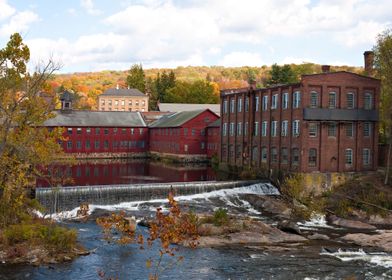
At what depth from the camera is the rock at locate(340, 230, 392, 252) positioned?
2596cm

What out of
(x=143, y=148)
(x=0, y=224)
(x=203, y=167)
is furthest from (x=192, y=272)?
(x=143, y=148)

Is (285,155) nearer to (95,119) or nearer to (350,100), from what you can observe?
(350,100)

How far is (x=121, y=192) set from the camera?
35.8 metres

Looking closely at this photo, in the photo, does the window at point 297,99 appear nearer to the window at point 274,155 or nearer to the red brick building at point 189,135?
the window at point 274,155

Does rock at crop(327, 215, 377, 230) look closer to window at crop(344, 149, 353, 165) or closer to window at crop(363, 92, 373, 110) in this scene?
window at crop(344, 149, 353, 165)

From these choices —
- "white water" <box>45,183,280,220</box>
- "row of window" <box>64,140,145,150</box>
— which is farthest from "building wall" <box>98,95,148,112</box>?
"white water" <box>45,183,280,220</box>

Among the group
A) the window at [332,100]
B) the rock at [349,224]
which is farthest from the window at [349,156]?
the rock at [349,224]

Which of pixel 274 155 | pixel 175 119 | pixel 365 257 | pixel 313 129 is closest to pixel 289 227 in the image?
pixel 365 257

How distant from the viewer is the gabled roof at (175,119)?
7225 centimetres

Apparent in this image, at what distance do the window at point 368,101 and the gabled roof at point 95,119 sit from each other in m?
45.3

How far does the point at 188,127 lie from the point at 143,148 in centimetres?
1307

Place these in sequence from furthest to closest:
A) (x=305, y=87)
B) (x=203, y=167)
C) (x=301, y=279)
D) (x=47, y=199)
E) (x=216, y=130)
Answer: (x=216, y=130) < (x=203, y=167) < (x=305, y=87) < (x=47, y=199) < (x=301, y=279)

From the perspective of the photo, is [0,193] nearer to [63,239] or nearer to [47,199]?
[63,239]

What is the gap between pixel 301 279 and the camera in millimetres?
19609
